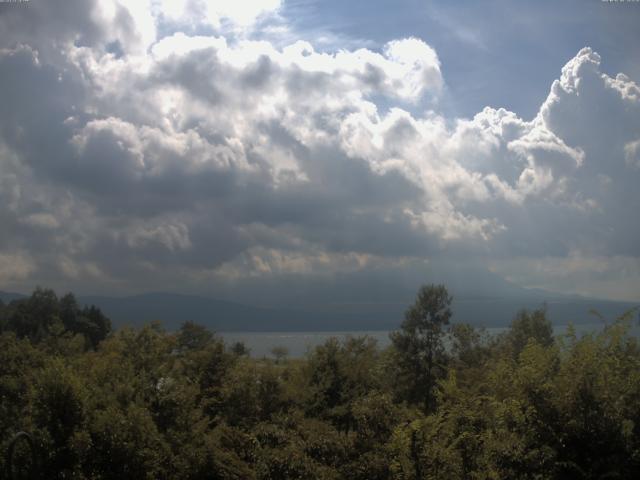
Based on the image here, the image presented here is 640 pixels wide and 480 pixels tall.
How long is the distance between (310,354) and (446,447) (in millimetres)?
12704

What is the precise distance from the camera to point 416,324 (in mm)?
43500

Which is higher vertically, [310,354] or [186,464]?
[310,354]

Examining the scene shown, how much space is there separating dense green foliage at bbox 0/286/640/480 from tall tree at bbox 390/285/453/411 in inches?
554

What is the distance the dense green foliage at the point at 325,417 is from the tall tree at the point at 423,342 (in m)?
14.1

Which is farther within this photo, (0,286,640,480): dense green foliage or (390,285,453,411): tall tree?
(390,285,453,411): tall tree

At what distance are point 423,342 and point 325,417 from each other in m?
22.1

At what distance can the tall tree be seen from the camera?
4153cm

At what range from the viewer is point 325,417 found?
22.2 meters

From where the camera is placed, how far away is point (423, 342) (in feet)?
141

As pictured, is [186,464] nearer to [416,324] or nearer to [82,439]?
[82,439]

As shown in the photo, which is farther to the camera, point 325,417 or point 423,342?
point 423,342

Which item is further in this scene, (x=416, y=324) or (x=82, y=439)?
(x=416, y=324)

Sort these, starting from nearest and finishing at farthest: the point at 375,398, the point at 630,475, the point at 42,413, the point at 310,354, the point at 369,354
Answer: the point at 630,475 < the point at 375,398 < the point at 42,413 < the point at 310,354 < the point at 369,354

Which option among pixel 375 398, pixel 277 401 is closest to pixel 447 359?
pixel 277 401
